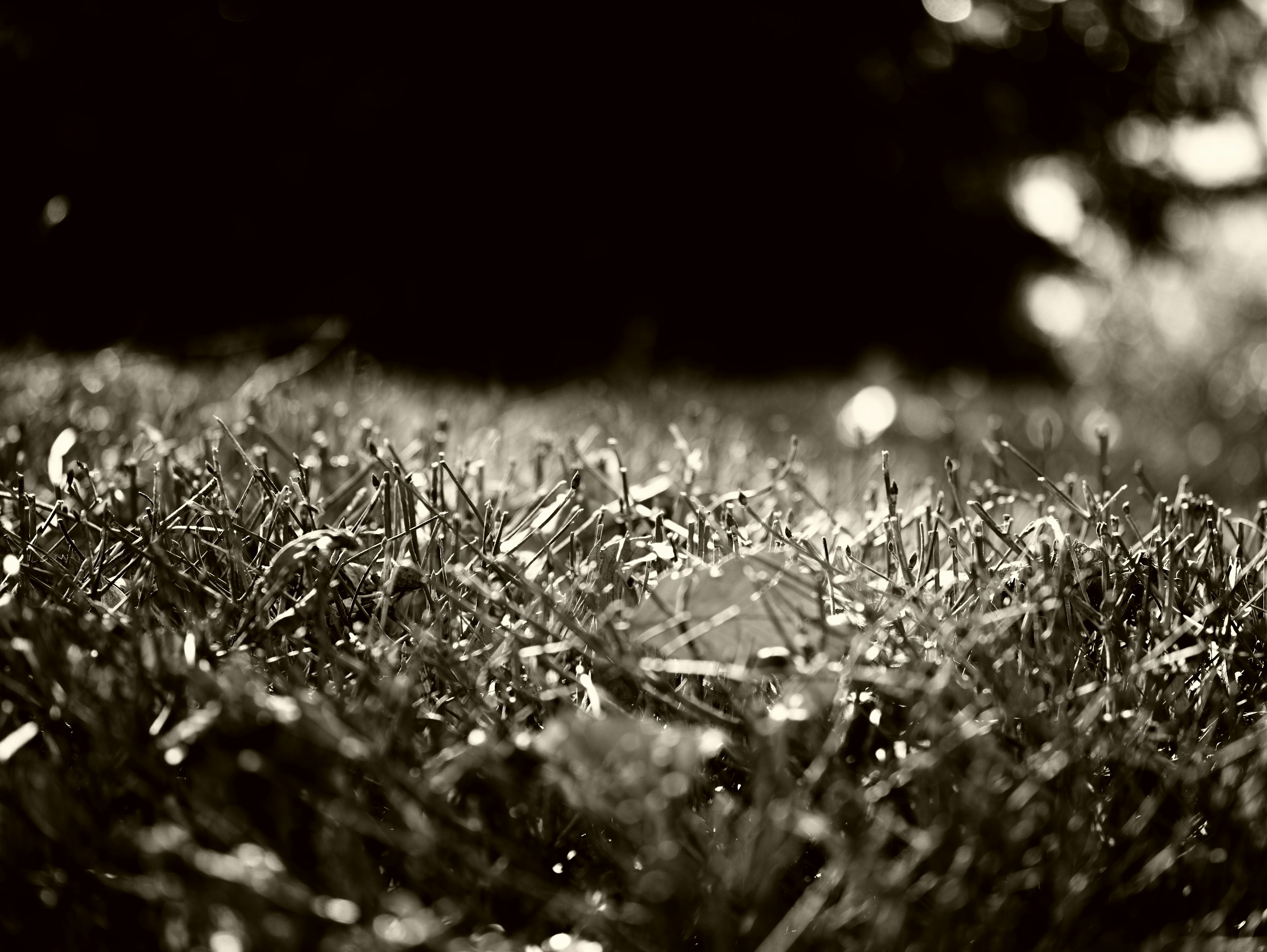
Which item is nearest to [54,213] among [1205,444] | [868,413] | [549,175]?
[868,413]

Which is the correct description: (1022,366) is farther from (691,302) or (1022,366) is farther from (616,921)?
(616,921)

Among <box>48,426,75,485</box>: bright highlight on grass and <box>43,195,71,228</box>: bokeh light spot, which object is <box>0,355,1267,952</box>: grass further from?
<box>43,195,71,228</box>: bokeh light spot

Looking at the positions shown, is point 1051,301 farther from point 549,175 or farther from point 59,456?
point 59,456

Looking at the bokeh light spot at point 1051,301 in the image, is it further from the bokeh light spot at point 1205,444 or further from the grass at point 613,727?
the grass at point 613,727

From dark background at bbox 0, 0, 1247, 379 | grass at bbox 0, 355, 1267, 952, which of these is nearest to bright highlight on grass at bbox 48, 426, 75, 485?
grass at bbox 0, 355, 1267, 952

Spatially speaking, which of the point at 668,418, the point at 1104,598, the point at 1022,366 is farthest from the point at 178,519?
the point at 1022,366

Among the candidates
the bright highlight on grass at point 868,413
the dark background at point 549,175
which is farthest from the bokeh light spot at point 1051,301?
the bright highlight on grass at point 868,413

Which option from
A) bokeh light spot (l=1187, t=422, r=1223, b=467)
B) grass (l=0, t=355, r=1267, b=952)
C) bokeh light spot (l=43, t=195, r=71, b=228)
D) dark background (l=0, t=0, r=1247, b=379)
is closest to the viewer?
grass (l=0, t=355, r=1267, b=952)
